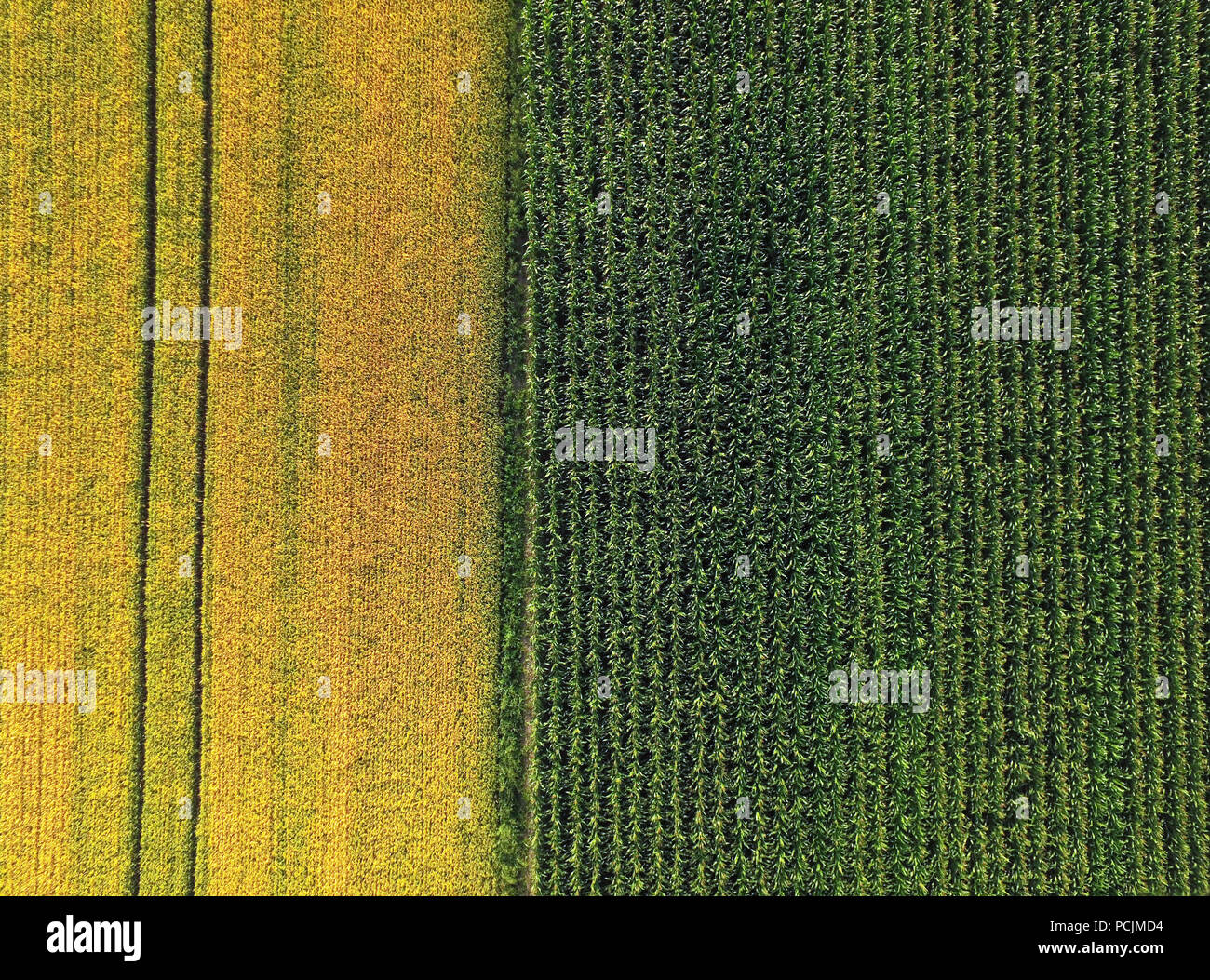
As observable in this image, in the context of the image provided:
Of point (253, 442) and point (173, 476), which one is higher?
point (253, 442)

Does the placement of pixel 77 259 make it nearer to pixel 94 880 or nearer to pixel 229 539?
pixel 229 539

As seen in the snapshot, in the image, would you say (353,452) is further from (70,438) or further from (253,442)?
(70,438)

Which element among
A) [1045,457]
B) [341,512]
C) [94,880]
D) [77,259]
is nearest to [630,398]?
[341,512]

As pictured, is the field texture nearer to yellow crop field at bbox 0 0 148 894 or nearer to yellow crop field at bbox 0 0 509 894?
yellow crop field at bbox 0 0 509 894

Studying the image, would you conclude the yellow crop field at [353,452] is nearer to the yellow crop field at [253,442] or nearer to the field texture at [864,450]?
the yellow crop field at [253,442]

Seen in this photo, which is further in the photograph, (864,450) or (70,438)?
(70,438)

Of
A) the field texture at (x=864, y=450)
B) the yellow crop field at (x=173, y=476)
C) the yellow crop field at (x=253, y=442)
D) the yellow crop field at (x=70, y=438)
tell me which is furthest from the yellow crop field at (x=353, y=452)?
the yellow crop field at (x=70, y=438)

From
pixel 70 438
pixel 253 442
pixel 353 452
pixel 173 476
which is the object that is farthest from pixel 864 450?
pixel 70 438

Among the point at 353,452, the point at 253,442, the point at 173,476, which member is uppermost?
the point at 253,442
